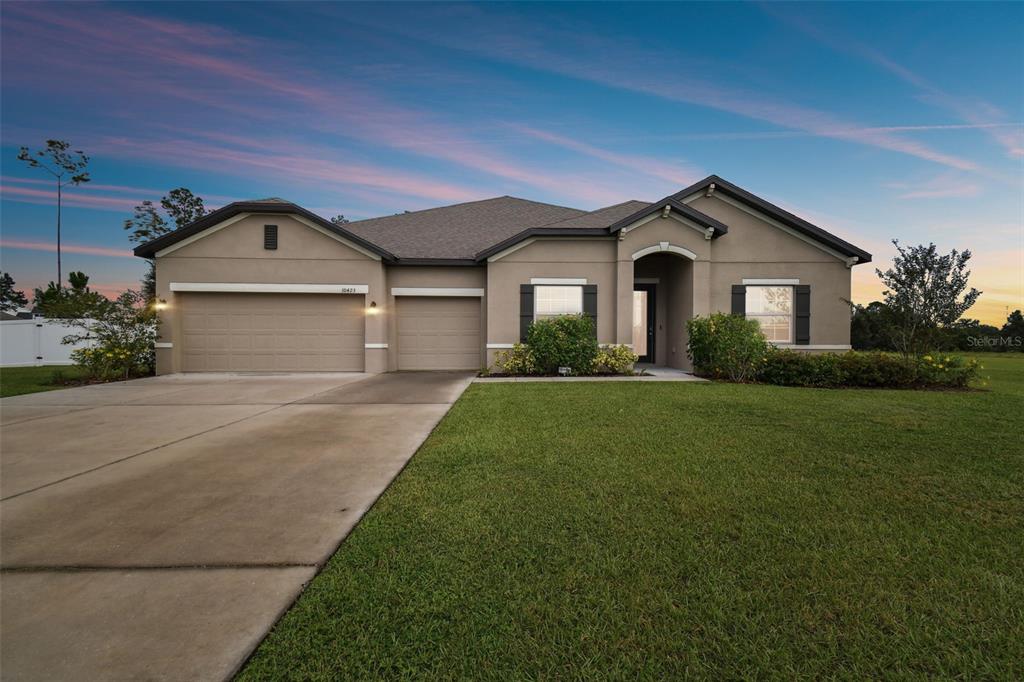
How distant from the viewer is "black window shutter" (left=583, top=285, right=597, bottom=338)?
11.8 metres

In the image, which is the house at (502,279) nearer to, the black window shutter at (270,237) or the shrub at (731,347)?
the black window shutter at (270,237)

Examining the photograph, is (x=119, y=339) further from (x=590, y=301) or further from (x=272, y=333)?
(x=590, y=301)

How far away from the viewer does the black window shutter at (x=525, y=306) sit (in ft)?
38.8

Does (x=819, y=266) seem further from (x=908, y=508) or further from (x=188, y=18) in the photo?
(x=188, y=18)

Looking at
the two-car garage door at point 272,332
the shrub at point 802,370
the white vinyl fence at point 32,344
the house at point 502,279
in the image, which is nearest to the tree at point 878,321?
the house at point 502,279

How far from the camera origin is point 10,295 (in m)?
53.1

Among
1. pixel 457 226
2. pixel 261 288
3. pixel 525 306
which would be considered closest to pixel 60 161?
pixel 261 288

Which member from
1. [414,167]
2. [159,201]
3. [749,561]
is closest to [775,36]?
[414,167]

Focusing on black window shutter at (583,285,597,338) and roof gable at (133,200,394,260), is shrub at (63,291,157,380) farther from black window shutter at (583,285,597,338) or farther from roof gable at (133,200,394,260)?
black window shutter at (583,285,597,338)

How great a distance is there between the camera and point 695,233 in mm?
11602

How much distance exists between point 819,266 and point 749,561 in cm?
1281

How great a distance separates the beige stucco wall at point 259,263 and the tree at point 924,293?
44.3 feet

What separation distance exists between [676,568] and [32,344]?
24.2 metres

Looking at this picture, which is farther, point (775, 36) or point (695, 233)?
point (775, 36)
